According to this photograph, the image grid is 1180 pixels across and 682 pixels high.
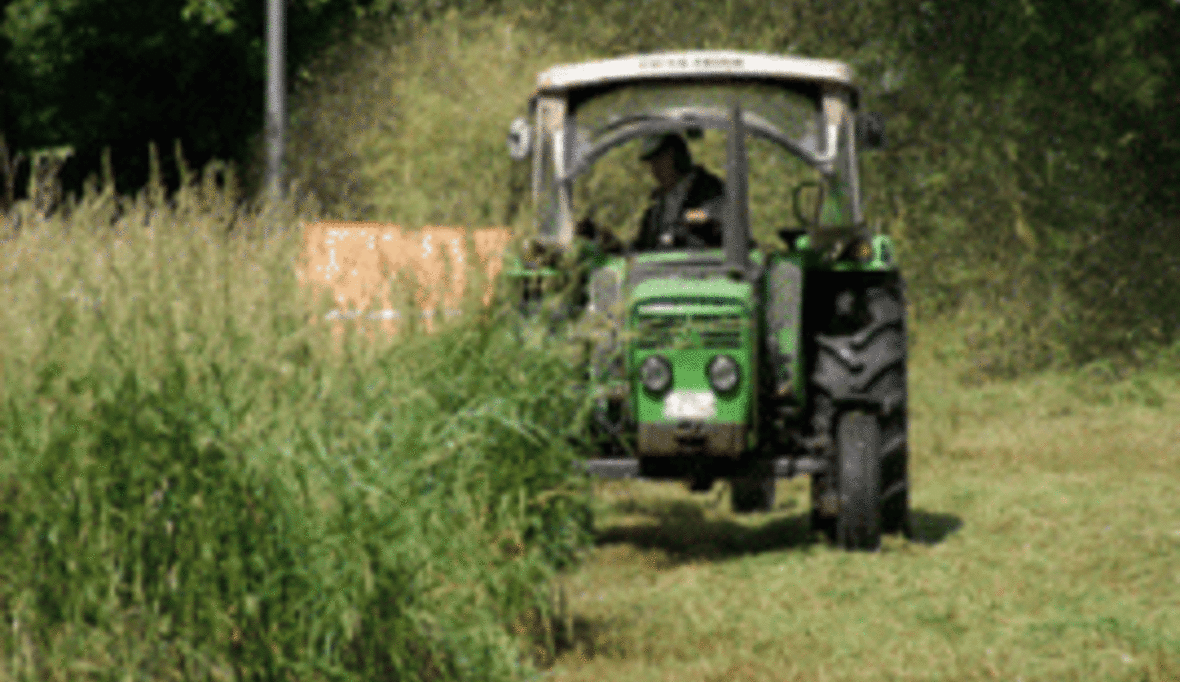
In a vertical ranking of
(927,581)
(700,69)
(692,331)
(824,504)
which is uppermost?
(700,69)

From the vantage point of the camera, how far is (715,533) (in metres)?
10.6

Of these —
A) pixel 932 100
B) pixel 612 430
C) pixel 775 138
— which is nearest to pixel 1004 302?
pixel 932 100

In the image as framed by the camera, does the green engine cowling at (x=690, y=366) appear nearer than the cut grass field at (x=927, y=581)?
No

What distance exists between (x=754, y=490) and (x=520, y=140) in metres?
2.06

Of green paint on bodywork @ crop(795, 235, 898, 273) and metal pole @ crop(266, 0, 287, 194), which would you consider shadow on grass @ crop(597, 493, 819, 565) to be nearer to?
green paint on bodywork @ crop(795, 235, 898, 273)

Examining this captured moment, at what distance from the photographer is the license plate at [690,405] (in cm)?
912

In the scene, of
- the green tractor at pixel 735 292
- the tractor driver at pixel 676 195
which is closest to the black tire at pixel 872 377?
the green tractor at pixel 735 292

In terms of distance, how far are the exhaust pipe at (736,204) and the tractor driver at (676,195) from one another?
38 centimetres

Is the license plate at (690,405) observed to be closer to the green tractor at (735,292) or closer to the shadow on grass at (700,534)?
the green tractor at (735,292)

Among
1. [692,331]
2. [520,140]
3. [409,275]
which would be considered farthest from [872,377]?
[409,275]

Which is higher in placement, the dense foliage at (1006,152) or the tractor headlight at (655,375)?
the dense foliage at (1006,152)

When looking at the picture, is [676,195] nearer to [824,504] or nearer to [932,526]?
[824,504]

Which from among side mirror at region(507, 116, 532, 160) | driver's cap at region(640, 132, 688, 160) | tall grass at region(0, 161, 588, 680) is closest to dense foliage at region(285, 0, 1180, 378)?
side mirror at region(507, 116, 532, 160)

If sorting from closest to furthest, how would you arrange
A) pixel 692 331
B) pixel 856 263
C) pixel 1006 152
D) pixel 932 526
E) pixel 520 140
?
pixel 692 331 < pixel 856 263 < pixel 520 140 < pixel 932 526 < pixel 1006 152
